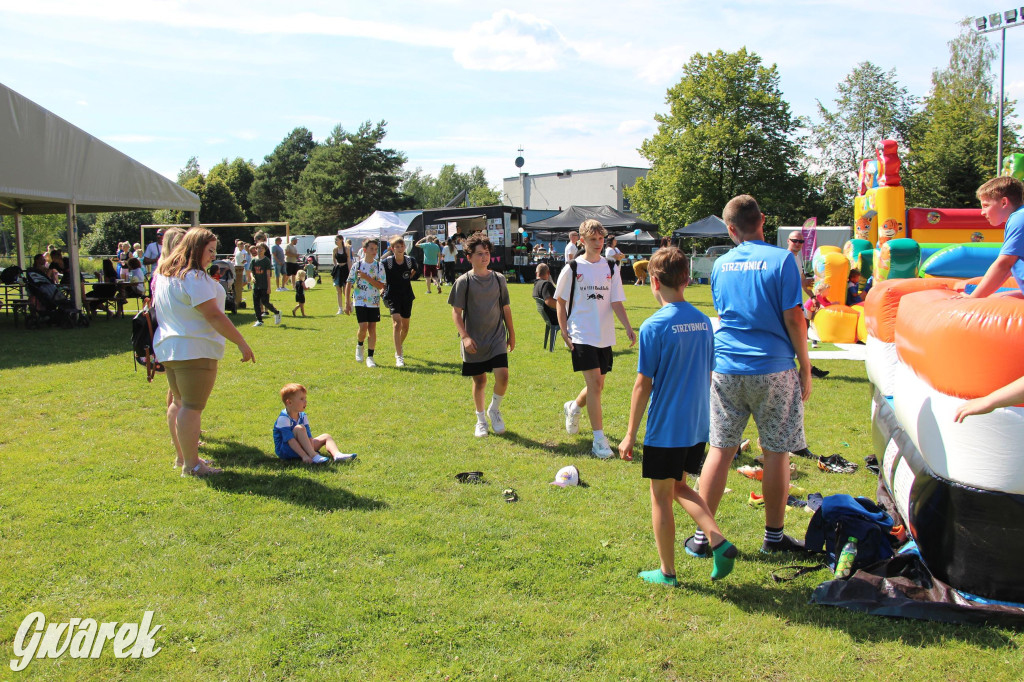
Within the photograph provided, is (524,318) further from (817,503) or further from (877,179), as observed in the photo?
(817,503)

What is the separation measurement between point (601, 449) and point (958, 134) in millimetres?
43449

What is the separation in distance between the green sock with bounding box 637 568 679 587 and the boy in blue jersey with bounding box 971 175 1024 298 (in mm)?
2327

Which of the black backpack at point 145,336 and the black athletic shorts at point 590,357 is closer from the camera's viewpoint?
the black athletic shorts at point 590,357

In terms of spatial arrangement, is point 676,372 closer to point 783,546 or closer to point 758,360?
point 758,360

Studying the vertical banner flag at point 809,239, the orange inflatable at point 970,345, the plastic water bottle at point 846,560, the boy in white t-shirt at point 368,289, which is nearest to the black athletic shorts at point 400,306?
the boy in white t-shirt at point 368,289

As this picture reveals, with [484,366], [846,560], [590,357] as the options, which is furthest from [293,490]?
[846,560]

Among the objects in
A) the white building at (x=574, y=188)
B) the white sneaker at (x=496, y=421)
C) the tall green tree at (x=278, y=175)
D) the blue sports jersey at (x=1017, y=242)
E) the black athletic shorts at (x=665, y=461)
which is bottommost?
the white sneaker at (x=496, y=421)

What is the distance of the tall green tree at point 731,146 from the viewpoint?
38.2 meters

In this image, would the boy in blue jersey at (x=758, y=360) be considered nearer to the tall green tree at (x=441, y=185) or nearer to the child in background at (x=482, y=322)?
the child in background at (x=482, y=322)

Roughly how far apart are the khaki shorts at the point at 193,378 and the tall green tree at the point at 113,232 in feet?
185

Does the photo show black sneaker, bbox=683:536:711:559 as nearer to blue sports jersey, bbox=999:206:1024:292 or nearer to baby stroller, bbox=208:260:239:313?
blue sports jersey, bbox=999:206:1024:292

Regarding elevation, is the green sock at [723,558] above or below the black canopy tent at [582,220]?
below

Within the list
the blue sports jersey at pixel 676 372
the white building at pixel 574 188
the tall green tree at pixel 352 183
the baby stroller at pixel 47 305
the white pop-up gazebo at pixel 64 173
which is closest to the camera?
the blue sports jersey at pixel 676 372

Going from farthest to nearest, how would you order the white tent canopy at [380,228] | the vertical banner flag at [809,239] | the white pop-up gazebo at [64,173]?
the white tent canopy at [380,228] < the vertical banner flag at [809,239] < the white pop-up gazebo at [64,173]
